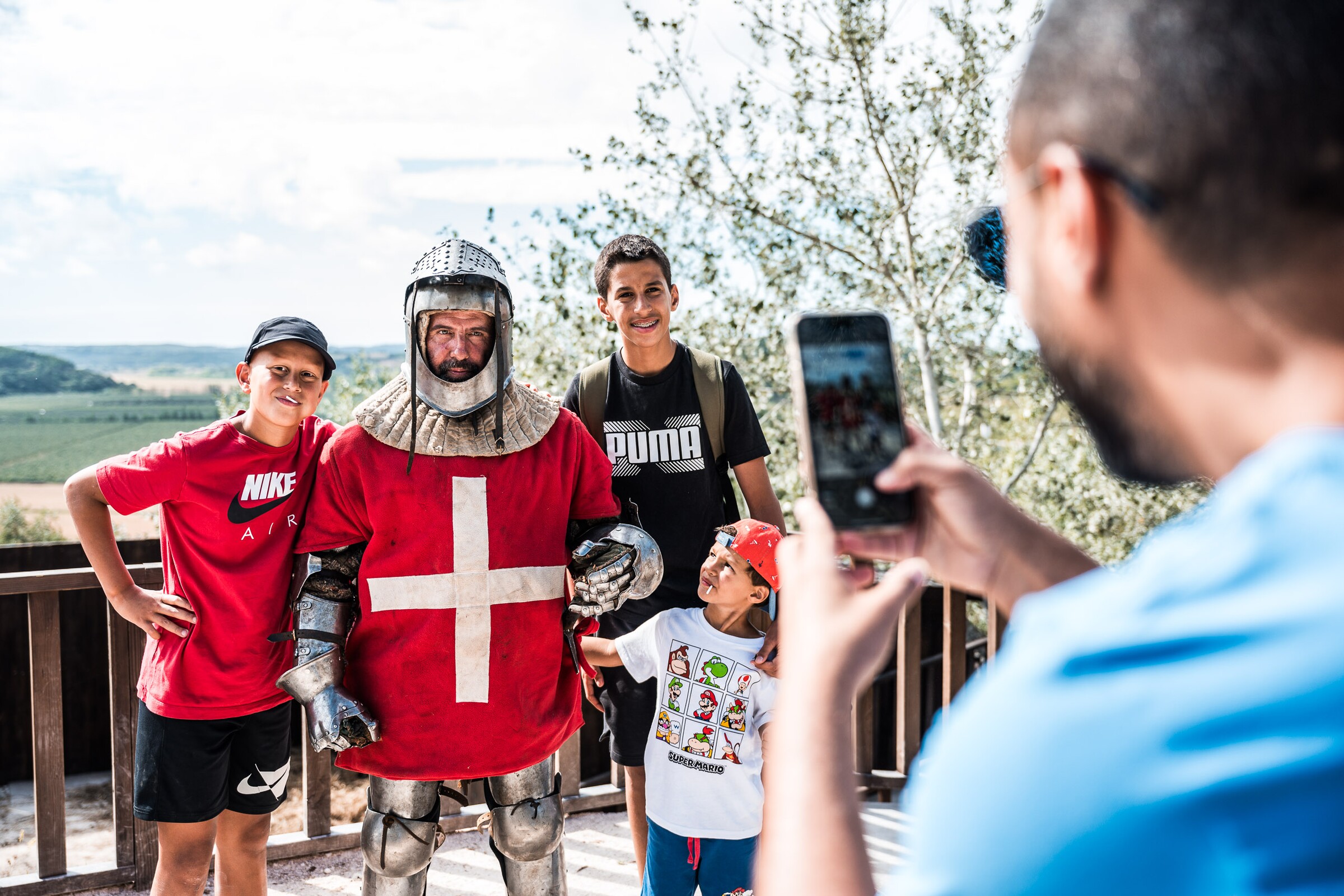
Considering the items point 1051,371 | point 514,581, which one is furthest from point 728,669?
point 1051,371

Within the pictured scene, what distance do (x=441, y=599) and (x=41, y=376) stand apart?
52560 millimetres

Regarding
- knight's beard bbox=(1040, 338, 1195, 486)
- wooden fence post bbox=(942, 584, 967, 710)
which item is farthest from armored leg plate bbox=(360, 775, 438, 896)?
wooden fence post bbox=(942, 584, 967, 710)

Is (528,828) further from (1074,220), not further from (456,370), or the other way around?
(1074,220)

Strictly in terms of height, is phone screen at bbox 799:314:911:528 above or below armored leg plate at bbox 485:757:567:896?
above

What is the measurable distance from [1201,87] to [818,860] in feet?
1.70

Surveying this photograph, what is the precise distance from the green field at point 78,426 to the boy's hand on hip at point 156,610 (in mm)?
35937

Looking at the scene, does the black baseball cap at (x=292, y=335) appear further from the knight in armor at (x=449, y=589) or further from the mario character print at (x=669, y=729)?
the mario character print at (x=669, y=729)

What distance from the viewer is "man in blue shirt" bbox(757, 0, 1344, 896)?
17.5 inches

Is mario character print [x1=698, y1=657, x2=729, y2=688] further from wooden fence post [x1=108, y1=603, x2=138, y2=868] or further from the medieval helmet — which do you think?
wooden fence post [x1=108, y1=603, x2=138, y2=868]

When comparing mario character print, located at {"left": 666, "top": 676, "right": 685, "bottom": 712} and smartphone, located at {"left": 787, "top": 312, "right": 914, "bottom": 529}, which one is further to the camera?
mario character print, located at {"left": 666, "top": 676, "right": 685, "bottom": 712}

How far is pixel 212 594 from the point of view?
102 inches

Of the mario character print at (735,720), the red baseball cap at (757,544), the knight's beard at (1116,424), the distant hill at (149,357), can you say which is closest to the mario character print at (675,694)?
the mario character print at (735,720)

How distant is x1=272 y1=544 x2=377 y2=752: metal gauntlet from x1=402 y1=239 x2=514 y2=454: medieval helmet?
18.8 inches

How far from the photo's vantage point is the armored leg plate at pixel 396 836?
96.3 inches
